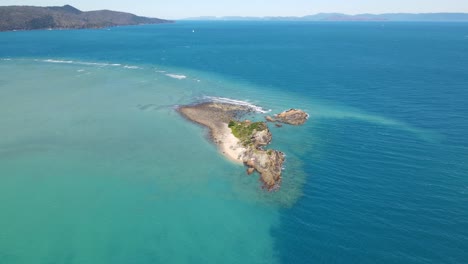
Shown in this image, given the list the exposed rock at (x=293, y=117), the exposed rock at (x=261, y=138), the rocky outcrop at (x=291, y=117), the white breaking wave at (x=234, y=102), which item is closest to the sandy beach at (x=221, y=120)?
the white breaking wave at (x=234, y=102)

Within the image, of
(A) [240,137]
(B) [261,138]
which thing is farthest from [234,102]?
(B) [261,138]

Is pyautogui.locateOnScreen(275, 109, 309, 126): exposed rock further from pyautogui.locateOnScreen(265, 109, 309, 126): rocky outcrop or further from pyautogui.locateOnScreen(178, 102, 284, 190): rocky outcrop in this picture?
pyautogui.locateOnScreen(178, 102, 284, 190): rocky outcrop

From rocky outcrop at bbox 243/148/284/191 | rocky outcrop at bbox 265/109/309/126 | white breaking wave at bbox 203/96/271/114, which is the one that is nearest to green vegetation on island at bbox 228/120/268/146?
rocky outcrop at bbox 243/148/284/191

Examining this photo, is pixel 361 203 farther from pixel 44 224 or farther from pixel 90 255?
pixel 44 224

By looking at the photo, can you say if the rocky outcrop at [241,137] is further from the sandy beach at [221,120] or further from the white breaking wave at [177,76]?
the white breaking wave at [177,76]

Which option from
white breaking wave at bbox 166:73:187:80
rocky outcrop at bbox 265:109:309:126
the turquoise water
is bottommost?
the turquoise water

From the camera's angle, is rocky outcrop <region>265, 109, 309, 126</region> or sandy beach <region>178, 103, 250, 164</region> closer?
sandy beach <region>178, 103, 250, 164</region>

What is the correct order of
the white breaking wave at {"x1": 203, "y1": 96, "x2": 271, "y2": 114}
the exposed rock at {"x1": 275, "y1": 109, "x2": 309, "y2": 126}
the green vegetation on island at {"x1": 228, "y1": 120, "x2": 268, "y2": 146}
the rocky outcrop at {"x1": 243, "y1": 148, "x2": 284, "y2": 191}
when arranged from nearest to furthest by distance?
the rocky outcrop at {"x1": 243, "y1": 148, "x2": 284, "y2": 191} < the green vegetation on island at {"x1": 228, "y1": 120, "x2": 268, "y2": 146} < the exposed rock at {"x1": 275, "y1": 109, "x2": 309, "y2": 126} < the white breaking wave at {"x1": 203, "y1": 96, "x2": 271, "y2": 114}
